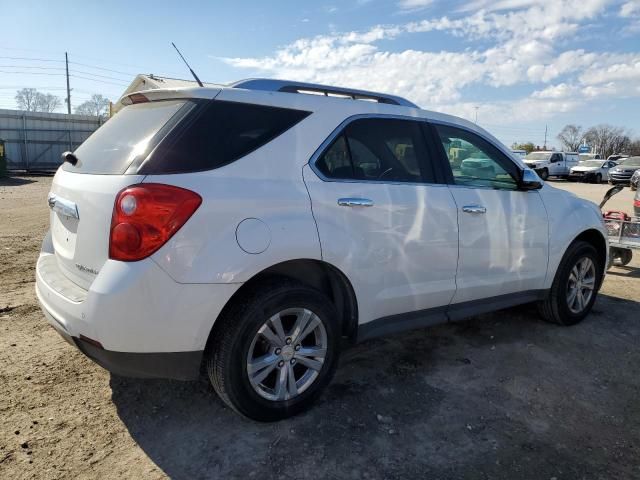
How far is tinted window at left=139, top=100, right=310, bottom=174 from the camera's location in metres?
2.57

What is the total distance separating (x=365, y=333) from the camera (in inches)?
129

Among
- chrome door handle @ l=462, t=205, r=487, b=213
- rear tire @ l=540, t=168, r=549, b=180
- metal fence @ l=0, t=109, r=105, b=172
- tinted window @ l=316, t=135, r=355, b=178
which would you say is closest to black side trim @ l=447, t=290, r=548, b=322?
chrome door handle @ l=462, t=205, r=487, b=213

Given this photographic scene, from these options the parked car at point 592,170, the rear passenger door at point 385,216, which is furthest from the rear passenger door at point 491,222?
the parked car at point 592,170

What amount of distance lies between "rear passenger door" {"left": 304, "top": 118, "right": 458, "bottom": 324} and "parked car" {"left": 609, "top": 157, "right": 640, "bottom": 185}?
1207 inches

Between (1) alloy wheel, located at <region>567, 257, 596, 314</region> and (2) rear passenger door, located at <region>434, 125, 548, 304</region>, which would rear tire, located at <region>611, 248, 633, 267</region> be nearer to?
(1) alloy wheel, located at <region>567, 257, 596, 314</region>

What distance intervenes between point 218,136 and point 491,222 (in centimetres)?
214

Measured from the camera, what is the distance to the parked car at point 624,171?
2958 centimetres

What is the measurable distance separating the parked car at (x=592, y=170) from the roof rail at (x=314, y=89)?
33.3 metres

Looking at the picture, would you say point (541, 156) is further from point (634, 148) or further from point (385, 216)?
point (634, 148)

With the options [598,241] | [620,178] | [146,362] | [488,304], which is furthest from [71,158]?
[620,178]

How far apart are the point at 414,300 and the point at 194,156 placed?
67.8 inches

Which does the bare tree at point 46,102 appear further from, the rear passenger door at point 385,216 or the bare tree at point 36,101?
the rear passenger door at point 385,216

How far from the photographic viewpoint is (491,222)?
3.82m

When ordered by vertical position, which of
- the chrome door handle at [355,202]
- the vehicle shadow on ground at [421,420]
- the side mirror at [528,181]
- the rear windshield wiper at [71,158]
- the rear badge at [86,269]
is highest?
the rear windshield wiper at [71,158]
